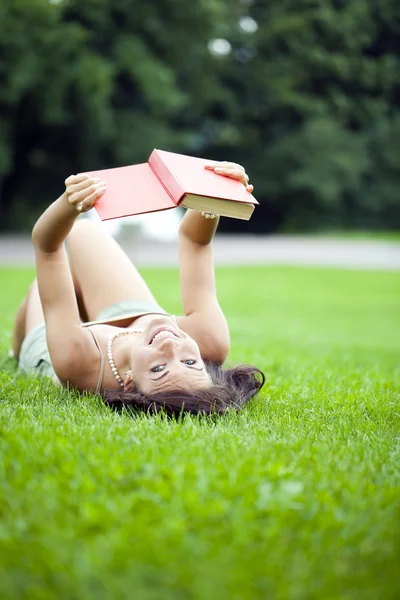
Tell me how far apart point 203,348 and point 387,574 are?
2.05 metres

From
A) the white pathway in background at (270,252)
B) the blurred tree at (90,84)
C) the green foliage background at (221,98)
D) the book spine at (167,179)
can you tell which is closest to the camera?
the book spine at (167,179)

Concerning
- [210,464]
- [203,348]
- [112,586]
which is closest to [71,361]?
[203,348]

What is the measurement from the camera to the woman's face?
3.24m

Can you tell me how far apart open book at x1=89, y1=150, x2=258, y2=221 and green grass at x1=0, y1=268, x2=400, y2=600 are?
3.21 feet

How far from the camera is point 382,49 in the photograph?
39938 millimetres

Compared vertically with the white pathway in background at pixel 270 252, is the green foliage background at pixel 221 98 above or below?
above

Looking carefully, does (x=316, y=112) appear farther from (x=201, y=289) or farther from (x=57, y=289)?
(x=57, y=289)

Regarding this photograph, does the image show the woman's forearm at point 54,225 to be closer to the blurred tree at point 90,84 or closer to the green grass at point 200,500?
the green grass at point 200,500

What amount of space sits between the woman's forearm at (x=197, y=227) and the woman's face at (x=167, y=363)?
70cm

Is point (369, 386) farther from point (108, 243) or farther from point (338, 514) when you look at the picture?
point (338, 514)

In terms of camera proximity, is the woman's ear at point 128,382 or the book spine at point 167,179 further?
the woman's ear at point 128,382

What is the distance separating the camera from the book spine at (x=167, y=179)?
3.10 meters

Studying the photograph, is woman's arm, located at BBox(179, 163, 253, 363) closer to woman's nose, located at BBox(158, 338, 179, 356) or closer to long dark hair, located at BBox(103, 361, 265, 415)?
long dark hair, located at BBox(103, 361, 265, 415)

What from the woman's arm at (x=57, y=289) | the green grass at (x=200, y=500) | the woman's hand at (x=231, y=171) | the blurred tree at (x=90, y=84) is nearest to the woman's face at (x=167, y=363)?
the green grass at (x=200, y=500)
